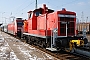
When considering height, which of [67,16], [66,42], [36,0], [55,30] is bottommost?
[66,42]

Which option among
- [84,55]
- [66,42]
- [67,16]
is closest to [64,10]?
[67,16]

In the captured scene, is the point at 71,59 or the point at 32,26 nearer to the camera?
the point at 71,59

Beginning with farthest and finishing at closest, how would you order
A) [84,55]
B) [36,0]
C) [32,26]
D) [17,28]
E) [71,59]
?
1. [36,0]
2. [17,28]
3. [32,26]
4. [84,55]
5. [71,59]

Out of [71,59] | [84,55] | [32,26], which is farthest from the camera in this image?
[32,26]

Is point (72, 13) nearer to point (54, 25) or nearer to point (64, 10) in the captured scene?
point (64, 10)

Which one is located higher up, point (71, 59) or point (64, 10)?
point (64, 10)

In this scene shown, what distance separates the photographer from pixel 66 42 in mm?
11336

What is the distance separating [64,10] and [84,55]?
12.0 feet

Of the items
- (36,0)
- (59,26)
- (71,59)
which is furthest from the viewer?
(36,0)

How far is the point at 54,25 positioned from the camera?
1239cm

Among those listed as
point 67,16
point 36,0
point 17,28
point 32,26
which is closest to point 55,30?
point 67,16

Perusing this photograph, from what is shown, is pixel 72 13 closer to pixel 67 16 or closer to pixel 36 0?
pixel 67 16

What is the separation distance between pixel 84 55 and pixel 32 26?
7765 mm

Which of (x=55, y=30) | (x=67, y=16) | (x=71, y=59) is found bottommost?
(x=71, y=59)
